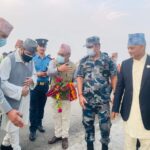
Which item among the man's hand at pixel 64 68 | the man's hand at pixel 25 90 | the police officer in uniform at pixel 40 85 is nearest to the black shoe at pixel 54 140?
the police officer in uniform at pixel 40 85

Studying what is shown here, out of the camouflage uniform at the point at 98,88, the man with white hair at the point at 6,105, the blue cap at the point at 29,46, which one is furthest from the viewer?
the camouflage uniform at the point at 98,88

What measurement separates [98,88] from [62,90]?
129 cm

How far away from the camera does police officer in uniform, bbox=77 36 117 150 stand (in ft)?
22.9

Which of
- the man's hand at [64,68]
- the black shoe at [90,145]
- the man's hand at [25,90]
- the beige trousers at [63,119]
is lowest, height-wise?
the black shoe at [90,145]

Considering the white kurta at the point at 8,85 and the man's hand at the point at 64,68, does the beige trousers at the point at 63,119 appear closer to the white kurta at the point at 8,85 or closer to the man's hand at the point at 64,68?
the man's hand at the point at 64,68

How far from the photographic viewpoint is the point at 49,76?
8.30m

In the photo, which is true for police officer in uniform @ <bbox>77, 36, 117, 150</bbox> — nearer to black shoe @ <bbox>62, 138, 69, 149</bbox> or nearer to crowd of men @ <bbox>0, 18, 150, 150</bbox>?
crowd of men @ <bbox>0, 18, 150, 150</bbox>

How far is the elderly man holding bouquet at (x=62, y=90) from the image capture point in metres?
8.03

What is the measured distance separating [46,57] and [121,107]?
2864mm

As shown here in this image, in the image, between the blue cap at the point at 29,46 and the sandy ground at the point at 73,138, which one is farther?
the sandy ground at the point at 73,138

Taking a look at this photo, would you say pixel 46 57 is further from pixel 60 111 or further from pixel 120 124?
pixel 120 124

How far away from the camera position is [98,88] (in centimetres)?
698

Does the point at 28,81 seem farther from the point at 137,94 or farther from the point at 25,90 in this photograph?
the point at 137,94

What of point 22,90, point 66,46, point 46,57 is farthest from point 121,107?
point 46,57
